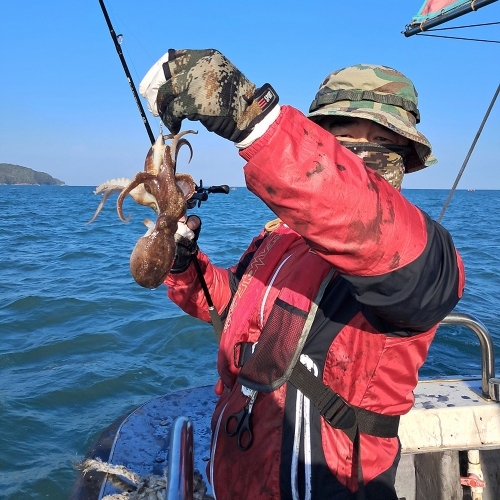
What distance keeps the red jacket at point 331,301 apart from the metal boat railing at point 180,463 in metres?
0.18

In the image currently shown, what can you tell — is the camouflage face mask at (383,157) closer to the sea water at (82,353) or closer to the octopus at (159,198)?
the octopus at (159,198)

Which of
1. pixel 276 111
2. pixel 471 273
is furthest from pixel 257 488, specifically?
pixel 471 273

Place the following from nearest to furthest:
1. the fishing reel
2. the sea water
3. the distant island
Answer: the fishing reel < the sea water < the distant island

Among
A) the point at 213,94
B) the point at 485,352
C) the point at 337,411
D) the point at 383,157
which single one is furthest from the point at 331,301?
the point at 485,352

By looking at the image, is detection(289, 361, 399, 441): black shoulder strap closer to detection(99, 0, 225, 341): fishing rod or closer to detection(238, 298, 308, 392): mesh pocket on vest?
detection(238, 298, 308, 392): mesh pocket on vest

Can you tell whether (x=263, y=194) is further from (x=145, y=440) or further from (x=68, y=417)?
(x=68, y=417)

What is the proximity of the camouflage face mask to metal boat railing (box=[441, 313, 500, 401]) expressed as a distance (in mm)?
1536

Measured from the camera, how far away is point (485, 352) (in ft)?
10.7

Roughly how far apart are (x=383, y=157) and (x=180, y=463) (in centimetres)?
146

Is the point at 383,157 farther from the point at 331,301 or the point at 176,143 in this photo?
the point at 176,143

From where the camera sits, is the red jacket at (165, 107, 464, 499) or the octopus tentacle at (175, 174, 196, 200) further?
the octopus tentacle at (175, 174, 196, 200)

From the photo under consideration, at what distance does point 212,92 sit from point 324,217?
0.52 meters

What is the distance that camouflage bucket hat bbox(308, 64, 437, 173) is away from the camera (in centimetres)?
185

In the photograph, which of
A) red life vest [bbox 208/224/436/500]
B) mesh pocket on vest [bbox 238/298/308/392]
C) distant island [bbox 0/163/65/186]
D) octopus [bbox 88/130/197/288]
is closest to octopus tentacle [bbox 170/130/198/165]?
octopus [bbox 88/130/197/288]
